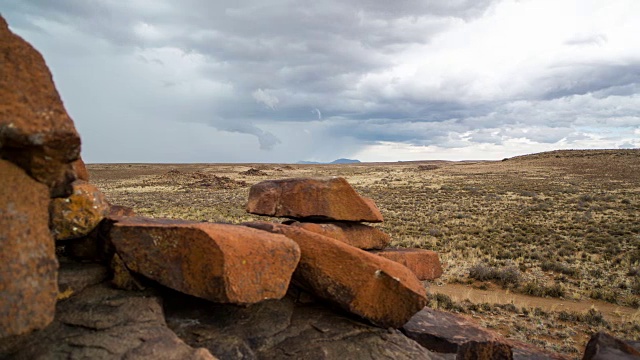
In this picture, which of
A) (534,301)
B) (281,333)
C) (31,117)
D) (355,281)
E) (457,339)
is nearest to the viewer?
(31,117)

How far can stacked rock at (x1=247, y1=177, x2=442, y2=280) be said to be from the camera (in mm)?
9578

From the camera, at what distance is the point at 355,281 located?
21.5 ft

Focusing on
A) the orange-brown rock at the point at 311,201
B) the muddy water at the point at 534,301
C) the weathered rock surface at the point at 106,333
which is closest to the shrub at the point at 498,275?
the muddy water at the point at 534,301

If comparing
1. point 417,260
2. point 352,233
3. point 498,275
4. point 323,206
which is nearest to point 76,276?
point 323,206

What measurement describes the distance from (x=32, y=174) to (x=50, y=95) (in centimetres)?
97

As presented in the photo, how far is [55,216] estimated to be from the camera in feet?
18.3

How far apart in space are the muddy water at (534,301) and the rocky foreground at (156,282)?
512cm

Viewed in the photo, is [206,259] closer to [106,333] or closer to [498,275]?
[106,333]

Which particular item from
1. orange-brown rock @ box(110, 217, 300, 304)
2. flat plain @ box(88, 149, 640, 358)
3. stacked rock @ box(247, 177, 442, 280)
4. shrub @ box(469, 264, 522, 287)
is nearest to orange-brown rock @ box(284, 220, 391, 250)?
stacked rock @ box(247, 177, 442, 280)

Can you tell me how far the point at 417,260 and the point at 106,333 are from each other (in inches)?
294

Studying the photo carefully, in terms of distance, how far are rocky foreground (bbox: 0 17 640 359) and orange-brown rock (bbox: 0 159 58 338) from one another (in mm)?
12

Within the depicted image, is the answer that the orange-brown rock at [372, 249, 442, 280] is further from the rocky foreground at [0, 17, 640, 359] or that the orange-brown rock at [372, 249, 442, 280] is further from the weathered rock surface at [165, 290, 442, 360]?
the weathered rock surface at [165, 290, 442, 360]

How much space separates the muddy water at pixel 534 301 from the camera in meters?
12.3

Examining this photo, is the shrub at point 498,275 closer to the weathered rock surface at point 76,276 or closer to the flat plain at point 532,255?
the flat plain at point 532,255
